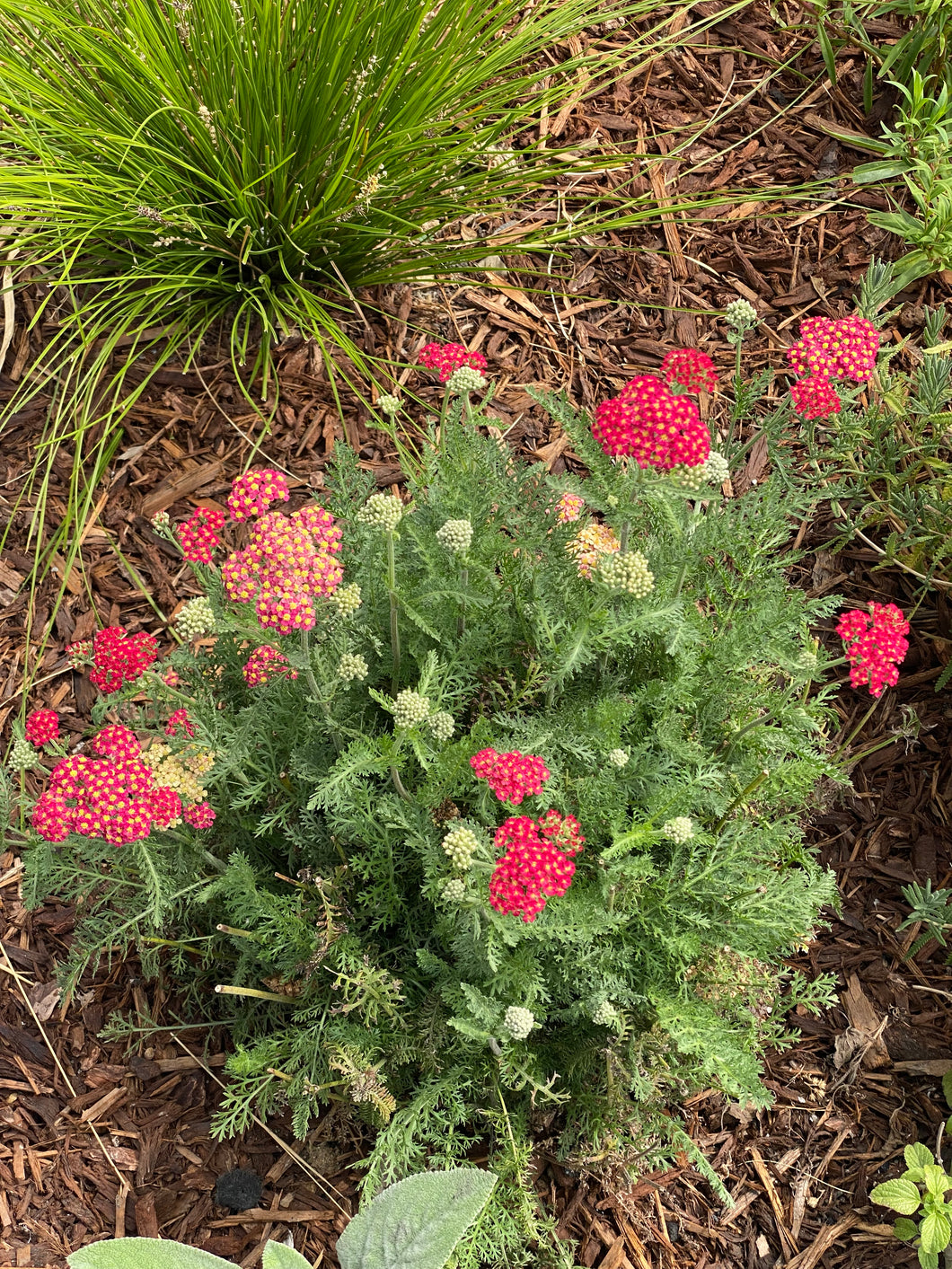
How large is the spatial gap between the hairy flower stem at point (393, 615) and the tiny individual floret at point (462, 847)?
0.41m

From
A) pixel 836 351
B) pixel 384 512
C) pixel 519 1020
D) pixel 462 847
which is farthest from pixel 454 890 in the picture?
pixel 836 351

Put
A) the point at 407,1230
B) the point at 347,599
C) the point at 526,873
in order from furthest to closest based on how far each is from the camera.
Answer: the point at 347,599 → the point at 407,1230 → the point at 526,873

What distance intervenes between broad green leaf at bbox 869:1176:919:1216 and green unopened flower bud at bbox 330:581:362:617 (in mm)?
1531

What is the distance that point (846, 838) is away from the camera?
282 centimetres

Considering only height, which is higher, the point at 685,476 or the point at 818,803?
the point at 685,476

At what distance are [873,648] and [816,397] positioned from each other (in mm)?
456

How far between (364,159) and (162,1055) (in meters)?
2.17

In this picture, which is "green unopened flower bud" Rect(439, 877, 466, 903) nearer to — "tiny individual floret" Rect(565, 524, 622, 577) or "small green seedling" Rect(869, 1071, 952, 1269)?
"tiny individual floret" Rect(565, 524, 622, 577)

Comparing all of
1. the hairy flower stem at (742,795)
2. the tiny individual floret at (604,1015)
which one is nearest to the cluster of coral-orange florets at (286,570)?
the tiny individual floret at (604,1015)

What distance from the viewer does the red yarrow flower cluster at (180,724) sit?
79.7 inches

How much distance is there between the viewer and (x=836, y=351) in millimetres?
2006

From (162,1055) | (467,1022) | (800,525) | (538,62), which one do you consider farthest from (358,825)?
(538,62)

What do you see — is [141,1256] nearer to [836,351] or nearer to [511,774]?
[511,774]

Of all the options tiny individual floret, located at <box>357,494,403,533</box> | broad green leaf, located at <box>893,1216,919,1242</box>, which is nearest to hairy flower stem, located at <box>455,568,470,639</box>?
tiny individual floret, located at <box>357,494,403,533</box>
